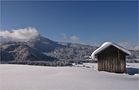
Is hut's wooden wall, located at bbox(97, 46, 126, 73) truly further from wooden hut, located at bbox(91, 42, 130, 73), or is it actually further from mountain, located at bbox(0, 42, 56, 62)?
mountain, located at bbox(0, 42, 56, 62)

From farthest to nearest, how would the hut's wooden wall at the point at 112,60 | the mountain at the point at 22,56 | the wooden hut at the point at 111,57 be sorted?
1. the mountain at the point at 22,56
2. the hut's wooden wall at the point at 112,60
3. the wooden hut at the point at 111,57

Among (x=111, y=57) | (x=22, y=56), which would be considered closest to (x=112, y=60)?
(x=111, y=57)

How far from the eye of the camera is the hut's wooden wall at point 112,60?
77.4 feet

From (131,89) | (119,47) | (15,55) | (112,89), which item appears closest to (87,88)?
(112,89)

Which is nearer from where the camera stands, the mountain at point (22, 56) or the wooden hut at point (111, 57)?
the wooden hut at point (111, 57)

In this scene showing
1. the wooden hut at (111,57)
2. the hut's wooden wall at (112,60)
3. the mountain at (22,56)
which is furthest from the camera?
the mountain at (22,56)

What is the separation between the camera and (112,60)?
23.9 m

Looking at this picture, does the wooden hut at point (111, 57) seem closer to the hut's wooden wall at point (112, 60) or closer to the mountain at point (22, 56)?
the hut's wooden wall at point (112, 60)

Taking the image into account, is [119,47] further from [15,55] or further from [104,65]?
[15,55]

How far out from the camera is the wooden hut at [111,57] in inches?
923

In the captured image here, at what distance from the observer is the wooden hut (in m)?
23.4

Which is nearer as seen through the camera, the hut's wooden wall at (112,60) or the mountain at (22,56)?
the hut's wooden wall at (112,60)

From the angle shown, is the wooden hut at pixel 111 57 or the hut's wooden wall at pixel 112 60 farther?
the hut's wooden wall at pixel 112 60

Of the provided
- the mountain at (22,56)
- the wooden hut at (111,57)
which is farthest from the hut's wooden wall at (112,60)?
the mountain at (22,56)
